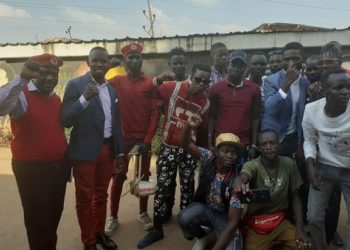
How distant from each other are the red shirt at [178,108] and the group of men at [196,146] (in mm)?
11

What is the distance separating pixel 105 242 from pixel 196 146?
4.69 feet

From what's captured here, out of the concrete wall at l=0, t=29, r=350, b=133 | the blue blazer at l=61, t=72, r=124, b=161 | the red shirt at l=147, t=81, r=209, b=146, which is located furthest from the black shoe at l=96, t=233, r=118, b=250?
the concrete wall at l=0, t=29, r=350, b=133

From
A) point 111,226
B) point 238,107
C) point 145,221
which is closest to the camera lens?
point 238,107

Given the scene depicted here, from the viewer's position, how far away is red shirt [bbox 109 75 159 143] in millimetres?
4066

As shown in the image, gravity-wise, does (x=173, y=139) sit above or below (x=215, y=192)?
above

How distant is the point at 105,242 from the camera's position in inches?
148

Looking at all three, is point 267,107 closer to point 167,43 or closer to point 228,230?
point 228,230

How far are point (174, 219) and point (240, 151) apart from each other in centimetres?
150

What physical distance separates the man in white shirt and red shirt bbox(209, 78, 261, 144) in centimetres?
65

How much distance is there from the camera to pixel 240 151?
3621mm

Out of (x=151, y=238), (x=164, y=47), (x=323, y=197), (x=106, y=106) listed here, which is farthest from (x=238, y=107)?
(x=164, y=47)

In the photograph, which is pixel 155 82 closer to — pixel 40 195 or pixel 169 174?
pixel 169 174

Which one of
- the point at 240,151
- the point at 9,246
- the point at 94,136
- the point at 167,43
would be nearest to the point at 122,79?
the point at 94,136

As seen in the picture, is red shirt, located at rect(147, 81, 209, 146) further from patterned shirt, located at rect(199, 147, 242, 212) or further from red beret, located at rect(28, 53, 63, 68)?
red beret, located at rect(28, 53, 63, 68)
